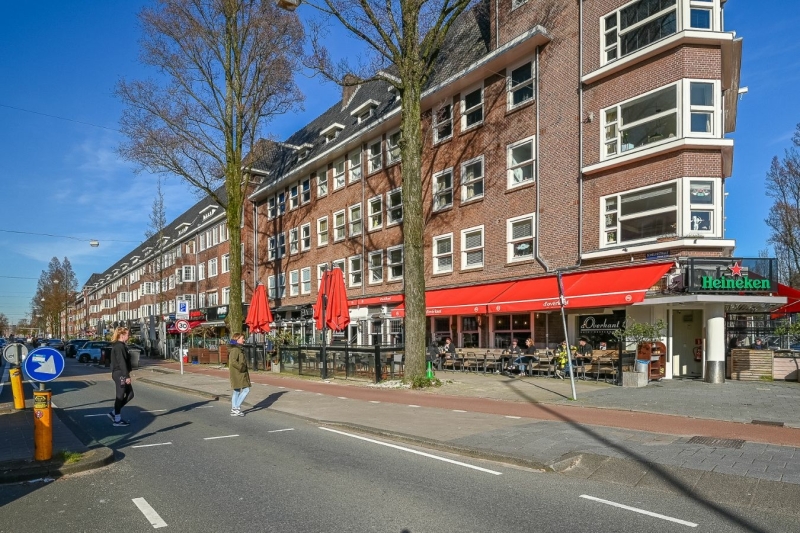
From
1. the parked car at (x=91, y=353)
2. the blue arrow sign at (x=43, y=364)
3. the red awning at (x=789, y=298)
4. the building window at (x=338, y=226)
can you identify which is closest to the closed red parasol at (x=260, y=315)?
the building window at (x=338, y=226)

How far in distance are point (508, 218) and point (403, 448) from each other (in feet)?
50.5

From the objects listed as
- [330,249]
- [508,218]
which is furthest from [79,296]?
[508,218]

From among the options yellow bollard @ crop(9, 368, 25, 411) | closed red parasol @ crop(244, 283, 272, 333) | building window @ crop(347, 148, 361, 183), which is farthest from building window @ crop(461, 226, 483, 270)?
yellow bollard @ crop(9, 368, 25, 411)

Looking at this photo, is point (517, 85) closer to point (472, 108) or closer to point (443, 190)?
point (472, 108)

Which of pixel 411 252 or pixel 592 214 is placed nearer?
pixel 411 252

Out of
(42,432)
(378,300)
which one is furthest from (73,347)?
(42,432)

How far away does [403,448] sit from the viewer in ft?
27.9

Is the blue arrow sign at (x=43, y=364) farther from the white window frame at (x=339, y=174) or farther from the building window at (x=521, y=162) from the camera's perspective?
the white window frame at (x=339, y=174)

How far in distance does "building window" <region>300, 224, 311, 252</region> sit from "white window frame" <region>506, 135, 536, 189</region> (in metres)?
17.6

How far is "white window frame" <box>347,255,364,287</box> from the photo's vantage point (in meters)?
32.0

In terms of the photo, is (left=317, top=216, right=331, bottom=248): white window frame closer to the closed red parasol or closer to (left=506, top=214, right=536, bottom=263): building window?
the closed red parasol

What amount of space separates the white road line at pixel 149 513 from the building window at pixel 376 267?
24.3m

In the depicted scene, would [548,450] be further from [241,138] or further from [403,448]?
[241,138]

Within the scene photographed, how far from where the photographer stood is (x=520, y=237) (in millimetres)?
22266
